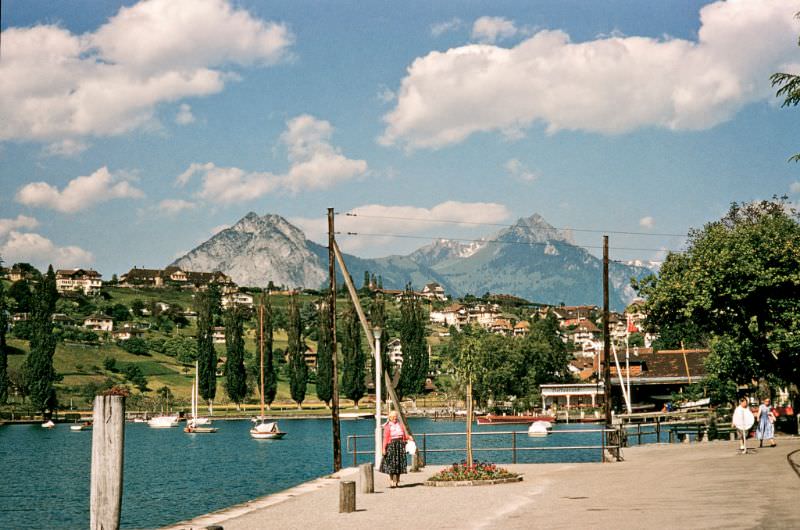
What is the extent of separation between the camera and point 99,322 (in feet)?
625

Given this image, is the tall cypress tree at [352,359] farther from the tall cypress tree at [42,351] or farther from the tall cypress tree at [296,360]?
the tall cypress tree at [42,351]

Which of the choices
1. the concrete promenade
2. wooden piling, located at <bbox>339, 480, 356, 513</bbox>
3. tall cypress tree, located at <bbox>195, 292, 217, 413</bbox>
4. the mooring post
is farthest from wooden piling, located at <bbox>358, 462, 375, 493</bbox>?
tall cypress tree, located at <bbox>195, 292, 217, 413</bbox>

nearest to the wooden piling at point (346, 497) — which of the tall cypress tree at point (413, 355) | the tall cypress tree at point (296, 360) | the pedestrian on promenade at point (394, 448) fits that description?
the pedestrian on promenade at point (394, 448)

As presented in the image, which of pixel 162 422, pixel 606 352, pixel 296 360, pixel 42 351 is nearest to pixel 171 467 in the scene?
pixel 606 352

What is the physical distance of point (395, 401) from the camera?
105 feet

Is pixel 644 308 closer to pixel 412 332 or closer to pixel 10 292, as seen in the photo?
pixel 412 332

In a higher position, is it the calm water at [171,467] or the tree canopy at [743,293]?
the tree canopy at [743,293]

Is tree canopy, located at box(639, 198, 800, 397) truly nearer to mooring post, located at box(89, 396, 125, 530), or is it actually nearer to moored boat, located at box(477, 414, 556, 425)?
mooring post, located at box(89, 396, 125, 530)

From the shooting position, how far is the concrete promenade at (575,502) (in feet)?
58.8

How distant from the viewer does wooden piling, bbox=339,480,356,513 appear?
21.8 metres

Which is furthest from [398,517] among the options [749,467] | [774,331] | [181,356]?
[181,356]

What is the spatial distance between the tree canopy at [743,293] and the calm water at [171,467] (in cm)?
1461

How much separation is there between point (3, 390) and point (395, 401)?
3686 inches

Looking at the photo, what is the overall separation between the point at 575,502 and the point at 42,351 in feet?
340
